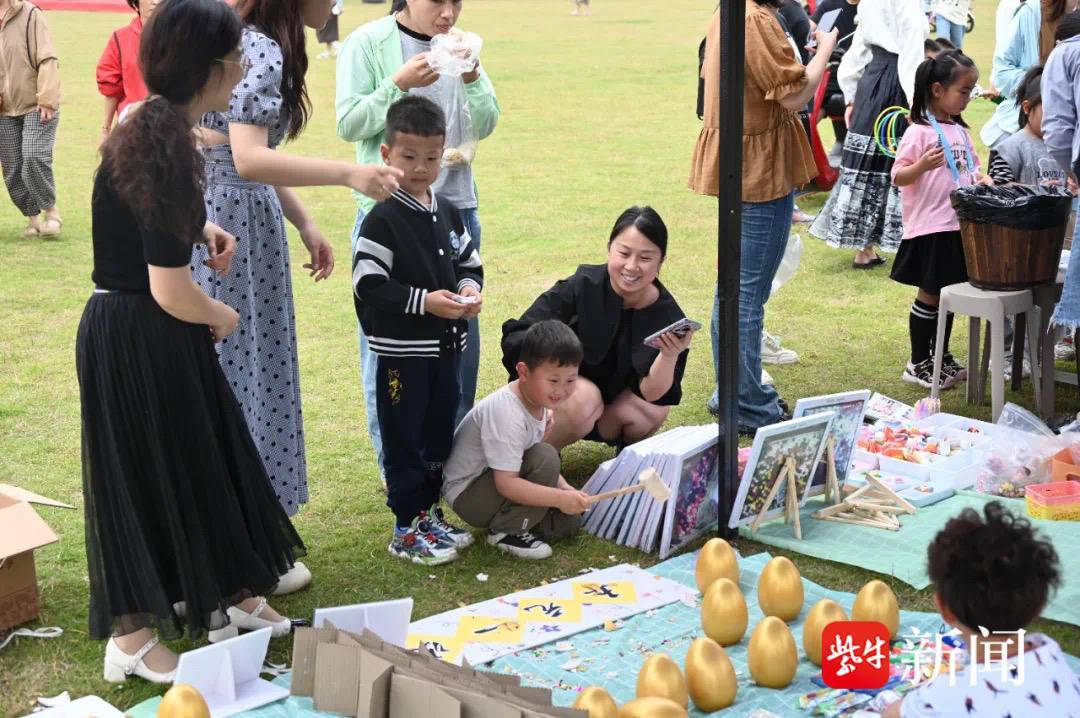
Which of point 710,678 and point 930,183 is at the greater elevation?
point 930,183

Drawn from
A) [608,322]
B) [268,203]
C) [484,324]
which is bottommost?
[484,324]

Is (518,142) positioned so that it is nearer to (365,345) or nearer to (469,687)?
(365,345)

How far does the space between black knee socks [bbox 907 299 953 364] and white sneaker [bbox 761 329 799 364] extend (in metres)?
0.58

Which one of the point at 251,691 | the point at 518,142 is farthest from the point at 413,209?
the point at 518,142

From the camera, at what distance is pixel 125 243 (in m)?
3.00

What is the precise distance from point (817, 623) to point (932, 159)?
285 cm

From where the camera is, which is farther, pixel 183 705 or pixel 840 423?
pixel 840 423

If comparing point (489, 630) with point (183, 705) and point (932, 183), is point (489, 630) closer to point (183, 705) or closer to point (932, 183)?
point (183, 705)

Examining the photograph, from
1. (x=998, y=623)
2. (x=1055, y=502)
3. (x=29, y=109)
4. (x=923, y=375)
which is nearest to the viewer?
(x=998, y=623)

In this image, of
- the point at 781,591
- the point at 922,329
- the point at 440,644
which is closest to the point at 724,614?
the point at 781,591

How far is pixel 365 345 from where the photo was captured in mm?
4297

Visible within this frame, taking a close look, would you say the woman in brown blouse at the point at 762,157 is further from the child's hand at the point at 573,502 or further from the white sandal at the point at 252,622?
the white sandal at the point at 252,622

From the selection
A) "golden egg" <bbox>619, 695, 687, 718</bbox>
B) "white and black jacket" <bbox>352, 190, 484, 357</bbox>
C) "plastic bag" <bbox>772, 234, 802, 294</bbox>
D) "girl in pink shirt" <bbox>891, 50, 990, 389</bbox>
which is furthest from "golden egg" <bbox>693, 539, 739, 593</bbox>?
"plastic bag" <bbox>772, 234, 802, 294</bbox>

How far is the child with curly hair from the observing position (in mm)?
2215
